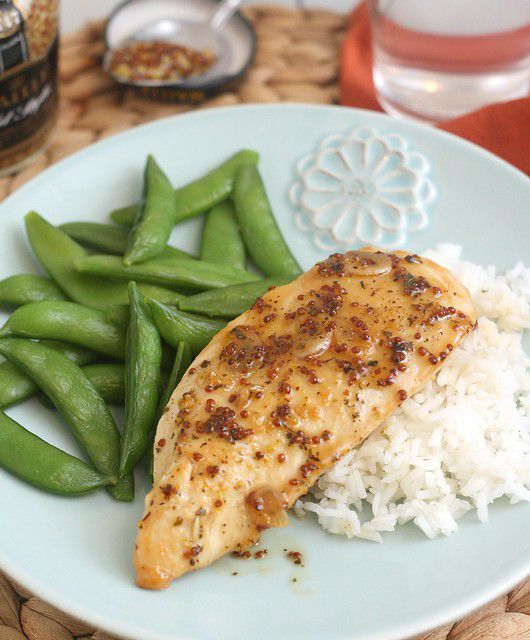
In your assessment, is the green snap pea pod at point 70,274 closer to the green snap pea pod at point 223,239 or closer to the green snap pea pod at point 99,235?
the green snap pea pod at point 99,235

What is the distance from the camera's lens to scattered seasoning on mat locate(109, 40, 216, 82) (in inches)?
205

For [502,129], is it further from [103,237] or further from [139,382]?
[139,382]

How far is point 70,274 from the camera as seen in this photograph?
376 cm

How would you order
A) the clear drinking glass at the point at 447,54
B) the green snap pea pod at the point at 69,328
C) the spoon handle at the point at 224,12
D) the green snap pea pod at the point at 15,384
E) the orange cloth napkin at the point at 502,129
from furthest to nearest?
the spoon handle at the point at 224,12, the clear drinking glass at the point at 447,54, the orange cloth napkin at the point at 502,129, the green snap pea pod at the point at 69,328, the green snap pea pod at the point at 15,384

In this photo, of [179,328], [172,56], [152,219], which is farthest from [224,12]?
[179,328]

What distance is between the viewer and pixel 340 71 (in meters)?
5.29

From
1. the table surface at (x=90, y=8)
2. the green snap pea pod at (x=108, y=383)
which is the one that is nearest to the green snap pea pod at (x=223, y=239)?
the green snap pea pod at (x=108, y=383)

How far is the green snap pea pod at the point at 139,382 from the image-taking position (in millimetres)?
3074

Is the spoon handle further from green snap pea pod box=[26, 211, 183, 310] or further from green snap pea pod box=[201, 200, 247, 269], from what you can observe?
green snap pea pod box=[26, 211, 183, 310]

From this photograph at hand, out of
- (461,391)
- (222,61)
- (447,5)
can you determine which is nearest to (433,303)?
(461,391)

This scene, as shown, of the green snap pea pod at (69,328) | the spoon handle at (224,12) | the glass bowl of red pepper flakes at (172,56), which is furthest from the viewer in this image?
the spoon handle at (224,12)

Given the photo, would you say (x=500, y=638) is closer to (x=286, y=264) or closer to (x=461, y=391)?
(x=461, y=391)

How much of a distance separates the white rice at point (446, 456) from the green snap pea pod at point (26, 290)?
4.81 feet

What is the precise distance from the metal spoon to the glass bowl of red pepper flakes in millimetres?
11
